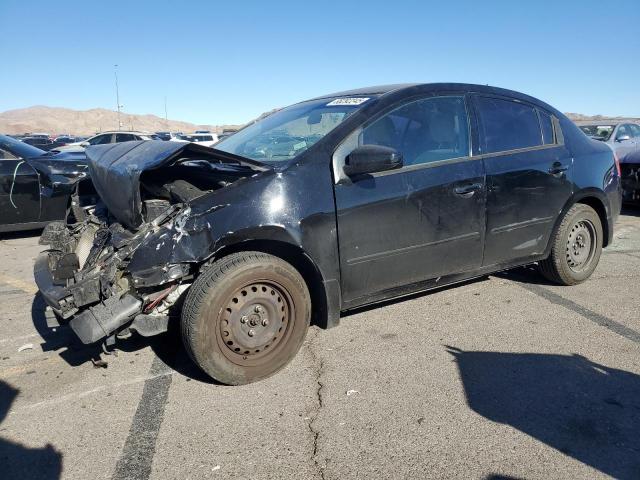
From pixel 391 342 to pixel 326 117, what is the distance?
1686mm

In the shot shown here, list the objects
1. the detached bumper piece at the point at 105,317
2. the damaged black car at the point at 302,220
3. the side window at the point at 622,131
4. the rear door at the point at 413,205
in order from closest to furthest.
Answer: the detached bumper piece at the point at 105,317, the damaged black car at the point at 302,220, the rear door at the point at 413,205, the side window at the point at 622,131

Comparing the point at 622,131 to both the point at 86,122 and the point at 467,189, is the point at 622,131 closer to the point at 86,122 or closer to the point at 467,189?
the point at 467,189

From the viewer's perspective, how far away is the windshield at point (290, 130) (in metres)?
3.54

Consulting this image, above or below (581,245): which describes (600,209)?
above

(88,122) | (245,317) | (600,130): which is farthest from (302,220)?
(88,122)

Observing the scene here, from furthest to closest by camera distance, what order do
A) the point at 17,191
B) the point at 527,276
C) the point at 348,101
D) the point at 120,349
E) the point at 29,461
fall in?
the point at 17,191 < the point at 527,276 < the point at 348,101 < the point at 120,349 < the point at 29,461

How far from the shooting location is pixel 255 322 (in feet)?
10.1

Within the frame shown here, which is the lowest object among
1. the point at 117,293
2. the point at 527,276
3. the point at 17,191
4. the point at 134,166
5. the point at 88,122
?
the point at 527,276

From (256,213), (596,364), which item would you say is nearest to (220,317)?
(256,213)

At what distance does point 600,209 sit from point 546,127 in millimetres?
1013

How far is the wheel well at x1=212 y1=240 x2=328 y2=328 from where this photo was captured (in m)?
3.15

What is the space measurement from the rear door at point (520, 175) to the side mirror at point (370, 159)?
104 centimetres

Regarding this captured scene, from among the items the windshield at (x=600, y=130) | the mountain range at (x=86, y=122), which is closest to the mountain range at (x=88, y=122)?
the mountain range at (x=86, y=122)

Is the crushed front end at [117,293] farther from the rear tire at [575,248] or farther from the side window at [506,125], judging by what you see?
the rear tire at [575,248]
